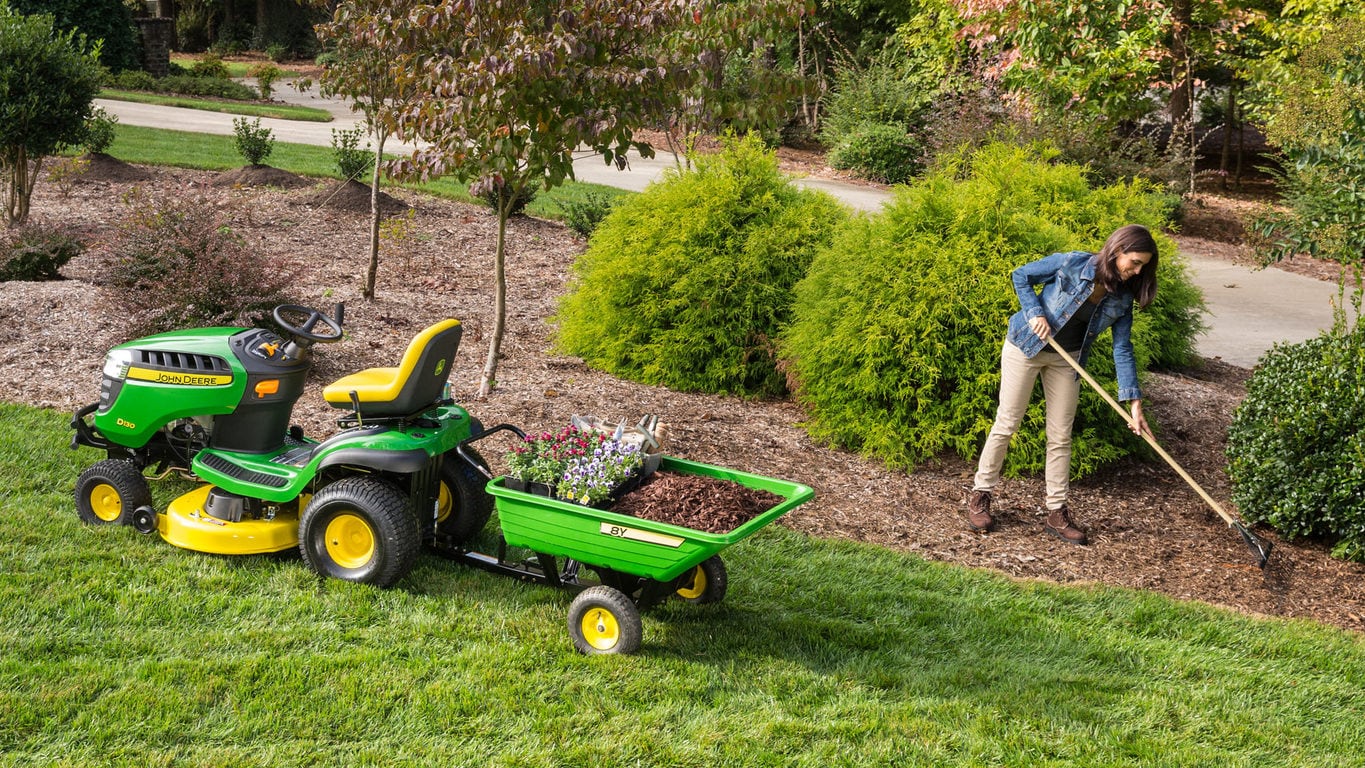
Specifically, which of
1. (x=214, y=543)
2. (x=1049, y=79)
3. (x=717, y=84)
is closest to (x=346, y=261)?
(x=717, y=84)

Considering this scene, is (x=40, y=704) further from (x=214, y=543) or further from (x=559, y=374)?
(x=559, y=374)

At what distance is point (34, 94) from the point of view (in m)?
9.05

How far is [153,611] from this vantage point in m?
4.06

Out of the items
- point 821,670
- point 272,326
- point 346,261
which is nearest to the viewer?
point 821,670

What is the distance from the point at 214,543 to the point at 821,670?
2.40 metres

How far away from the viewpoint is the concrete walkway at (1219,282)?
1020 centimetres

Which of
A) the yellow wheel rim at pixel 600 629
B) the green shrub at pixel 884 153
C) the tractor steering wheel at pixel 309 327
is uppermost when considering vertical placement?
the green shrub at pixel 884 153

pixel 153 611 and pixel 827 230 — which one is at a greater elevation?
pixel 827 230

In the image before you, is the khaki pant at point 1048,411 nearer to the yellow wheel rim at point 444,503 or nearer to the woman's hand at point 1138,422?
the woman's hand at point 1138,422

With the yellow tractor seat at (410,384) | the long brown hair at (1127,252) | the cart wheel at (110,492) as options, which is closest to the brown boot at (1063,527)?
the long brown hair at (1127,252)

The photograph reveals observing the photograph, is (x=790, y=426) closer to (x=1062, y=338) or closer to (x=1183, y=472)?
(x=1062, y=338)

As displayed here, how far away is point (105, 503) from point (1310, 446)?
5.39m

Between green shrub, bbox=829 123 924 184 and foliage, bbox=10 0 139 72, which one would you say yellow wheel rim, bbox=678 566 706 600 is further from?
foliage, bbox=10 0 139 72

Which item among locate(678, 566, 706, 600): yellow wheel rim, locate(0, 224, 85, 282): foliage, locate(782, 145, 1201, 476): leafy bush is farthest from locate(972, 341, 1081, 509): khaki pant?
locate(0, 224, 85, 282): foliage
